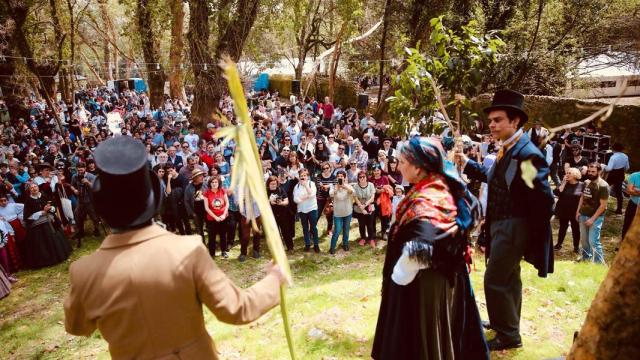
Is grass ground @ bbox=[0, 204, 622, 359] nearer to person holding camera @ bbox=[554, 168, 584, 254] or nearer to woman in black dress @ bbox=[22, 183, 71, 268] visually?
woman in black dress @ bbox=[22, 183, 71, 268]

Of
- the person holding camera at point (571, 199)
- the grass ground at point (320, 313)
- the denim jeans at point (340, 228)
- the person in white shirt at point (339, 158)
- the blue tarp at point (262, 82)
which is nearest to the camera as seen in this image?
the grass ground at point (320, 313)

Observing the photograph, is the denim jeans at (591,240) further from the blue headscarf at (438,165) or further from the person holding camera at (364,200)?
the blue headscarf at (438,165)

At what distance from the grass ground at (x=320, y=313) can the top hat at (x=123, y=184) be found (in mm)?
3173

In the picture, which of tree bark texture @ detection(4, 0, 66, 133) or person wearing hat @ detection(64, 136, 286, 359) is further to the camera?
tree bark texture @ detection(4, 0, 66, 133)

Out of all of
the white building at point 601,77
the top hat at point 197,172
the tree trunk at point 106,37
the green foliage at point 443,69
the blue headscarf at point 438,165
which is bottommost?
the top hat at point 197,172

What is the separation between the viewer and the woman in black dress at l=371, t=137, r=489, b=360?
3037 mm

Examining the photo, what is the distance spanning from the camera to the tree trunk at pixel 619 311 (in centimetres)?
185

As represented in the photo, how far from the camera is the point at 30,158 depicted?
1241 cm

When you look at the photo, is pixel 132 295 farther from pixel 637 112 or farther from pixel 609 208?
pixel 637 112

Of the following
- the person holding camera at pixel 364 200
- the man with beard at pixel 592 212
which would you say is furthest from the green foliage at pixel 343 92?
the man with beard at pixel 592 212

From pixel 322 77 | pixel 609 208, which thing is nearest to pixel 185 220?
pixel 609 208

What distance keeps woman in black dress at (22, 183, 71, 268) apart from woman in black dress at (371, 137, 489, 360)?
865cm

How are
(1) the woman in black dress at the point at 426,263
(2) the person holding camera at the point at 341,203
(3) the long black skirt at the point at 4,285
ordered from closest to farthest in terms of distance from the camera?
(1) the woman in black dress at the point at 426,263 → (3) the long black skirt at the point at 4,285 → (2) the person holding camera at the point at 341,203

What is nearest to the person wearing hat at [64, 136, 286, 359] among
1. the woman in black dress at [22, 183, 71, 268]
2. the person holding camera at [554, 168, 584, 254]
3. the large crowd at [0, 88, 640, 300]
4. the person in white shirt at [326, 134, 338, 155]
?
the large crowd at [0, 88, 640, 300]
